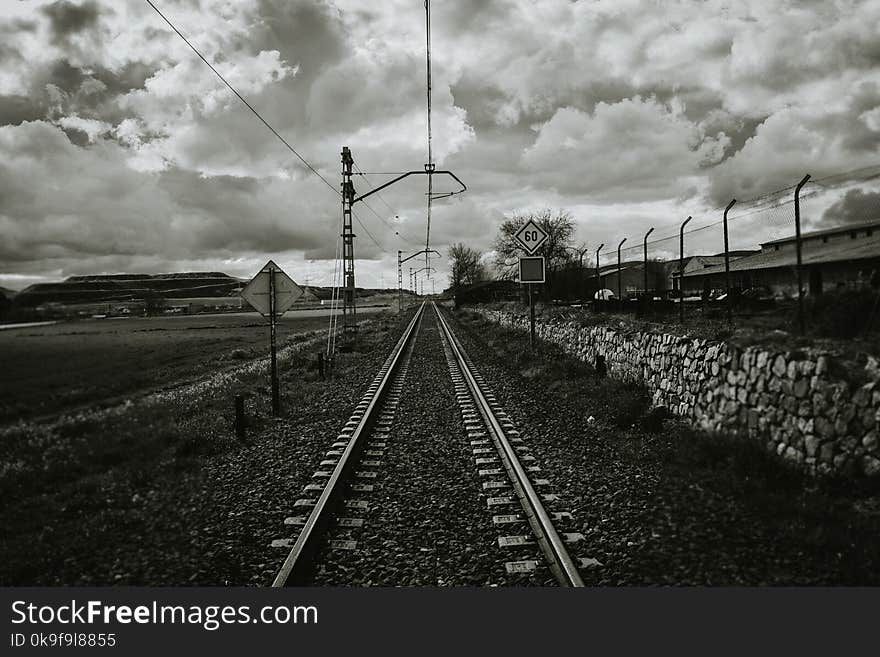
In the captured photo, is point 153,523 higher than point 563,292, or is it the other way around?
point 563,292

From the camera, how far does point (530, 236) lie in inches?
699

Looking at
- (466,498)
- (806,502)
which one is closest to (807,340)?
(806,502)

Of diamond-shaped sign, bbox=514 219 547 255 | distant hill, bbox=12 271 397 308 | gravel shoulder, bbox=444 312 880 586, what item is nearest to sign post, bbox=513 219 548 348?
diamond-shaped sign, bbox=514 219 547 255

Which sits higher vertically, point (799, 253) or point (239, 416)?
point (799, 253)

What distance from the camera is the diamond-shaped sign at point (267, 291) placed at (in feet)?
34.7

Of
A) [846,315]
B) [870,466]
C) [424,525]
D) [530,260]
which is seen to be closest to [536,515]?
[424,525]

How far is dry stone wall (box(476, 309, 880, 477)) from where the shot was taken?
17.3 ft

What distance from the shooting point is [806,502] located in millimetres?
5074

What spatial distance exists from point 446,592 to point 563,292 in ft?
108

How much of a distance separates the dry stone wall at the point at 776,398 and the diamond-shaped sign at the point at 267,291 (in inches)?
288

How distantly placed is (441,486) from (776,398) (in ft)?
13.6

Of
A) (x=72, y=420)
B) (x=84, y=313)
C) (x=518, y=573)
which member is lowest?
(x=518, y=573)

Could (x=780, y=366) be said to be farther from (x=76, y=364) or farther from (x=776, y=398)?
(x=76, y=364)

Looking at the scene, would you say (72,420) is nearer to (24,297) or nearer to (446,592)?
(24,297)
